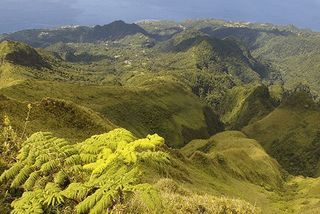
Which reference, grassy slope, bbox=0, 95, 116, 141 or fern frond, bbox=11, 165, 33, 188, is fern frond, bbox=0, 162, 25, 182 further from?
grassy slope, bbox=0, 95, 116, 141

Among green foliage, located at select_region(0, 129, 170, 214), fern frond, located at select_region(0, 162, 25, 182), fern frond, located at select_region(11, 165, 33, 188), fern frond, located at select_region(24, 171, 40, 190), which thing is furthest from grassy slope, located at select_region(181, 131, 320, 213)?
fern frond, located at select_region(24, 171, 40, 190)

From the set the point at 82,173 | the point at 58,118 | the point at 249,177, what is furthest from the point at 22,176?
the point at 249,177

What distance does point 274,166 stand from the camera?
139 meters

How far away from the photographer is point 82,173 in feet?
42.9

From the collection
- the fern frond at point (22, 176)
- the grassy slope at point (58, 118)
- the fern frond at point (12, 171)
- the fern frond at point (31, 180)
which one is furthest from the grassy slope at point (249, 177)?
the fern frond at point (31, 180)

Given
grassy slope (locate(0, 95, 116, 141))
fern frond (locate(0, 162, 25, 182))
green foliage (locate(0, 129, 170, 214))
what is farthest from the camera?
grassy slope (locate(0, 95, 116, 141))

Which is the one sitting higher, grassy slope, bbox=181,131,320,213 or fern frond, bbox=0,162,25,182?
fern frond, bbox=0,162,25,182

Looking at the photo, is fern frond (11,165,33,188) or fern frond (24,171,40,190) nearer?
fern frond (24,171,40,190)

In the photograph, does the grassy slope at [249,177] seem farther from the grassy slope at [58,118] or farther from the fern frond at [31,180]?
the fern frond at [31,180]

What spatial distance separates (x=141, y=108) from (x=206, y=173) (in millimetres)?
113288

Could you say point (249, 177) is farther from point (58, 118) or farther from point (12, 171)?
point (12, 171)

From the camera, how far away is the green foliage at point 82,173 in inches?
418

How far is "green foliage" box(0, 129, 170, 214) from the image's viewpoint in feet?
34.9

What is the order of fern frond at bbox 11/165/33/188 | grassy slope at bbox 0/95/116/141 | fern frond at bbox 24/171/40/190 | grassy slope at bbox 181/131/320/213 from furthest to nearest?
grassy slope at bbox 181/131/320/213 < grassy slope at bbox 0/95/116/141 < fern frond at bbox 11/165/33/188 < fern frond at bbox 24/171/40/190
